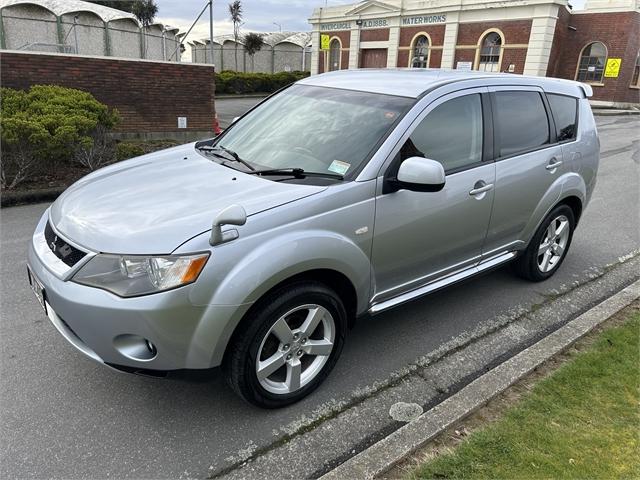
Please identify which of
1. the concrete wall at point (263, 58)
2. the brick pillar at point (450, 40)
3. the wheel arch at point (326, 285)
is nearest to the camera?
the wheel arch at point (326, 285)

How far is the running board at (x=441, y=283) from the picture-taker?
3165 mm

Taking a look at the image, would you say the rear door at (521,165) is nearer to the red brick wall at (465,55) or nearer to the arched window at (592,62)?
the red brick wall at (465,55)

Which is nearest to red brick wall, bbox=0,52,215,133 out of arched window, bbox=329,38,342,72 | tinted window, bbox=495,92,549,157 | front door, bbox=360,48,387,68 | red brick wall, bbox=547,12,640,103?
tinted window, bbox=495,92,549,157

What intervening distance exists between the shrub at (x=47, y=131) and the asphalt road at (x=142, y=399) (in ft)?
9.35

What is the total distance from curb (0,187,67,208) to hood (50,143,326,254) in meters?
4.19

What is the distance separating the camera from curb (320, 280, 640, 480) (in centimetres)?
235

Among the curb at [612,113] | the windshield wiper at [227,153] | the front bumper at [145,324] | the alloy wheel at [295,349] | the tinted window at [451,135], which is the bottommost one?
the alloy wheel at [295,349]

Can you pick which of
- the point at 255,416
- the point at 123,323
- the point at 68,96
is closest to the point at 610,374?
the point at 255,416

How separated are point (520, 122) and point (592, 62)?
101 ft

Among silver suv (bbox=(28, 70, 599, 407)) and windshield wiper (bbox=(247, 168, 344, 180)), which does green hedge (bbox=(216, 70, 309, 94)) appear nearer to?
silver suv (bbox=(28, 70, 599, 407))

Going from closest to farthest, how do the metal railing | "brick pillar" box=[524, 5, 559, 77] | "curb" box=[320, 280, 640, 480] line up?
"curb" box=[320, 280, 640, 480]
the metal railing
"brick pillar" box=[524, 5, 559, 77]

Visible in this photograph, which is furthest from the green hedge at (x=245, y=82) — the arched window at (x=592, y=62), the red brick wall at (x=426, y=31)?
the arched window at (x=592, y=62)

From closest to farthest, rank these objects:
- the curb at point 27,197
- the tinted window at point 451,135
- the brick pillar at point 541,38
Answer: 1. the tinted window at point 451,135
2. the curb at point 27,197
3. the brick pillar at point 541,38

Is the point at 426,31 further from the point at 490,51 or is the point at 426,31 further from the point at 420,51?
the point at 490,51
